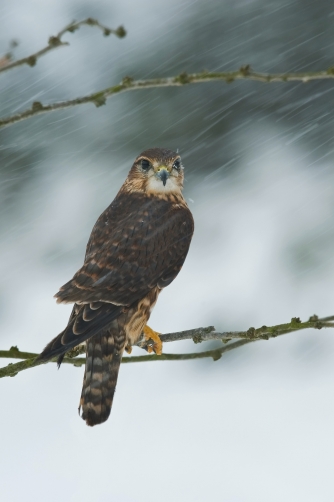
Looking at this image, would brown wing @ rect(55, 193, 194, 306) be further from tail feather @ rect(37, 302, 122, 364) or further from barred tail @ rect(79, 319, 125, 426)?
barred tail @ rect(79, 319, 125, 426)

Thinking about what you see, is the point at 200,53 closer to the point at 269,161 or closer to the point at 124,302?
the point at 269,161

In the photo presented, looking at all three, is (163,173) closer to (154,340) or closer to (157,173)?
(157,173)

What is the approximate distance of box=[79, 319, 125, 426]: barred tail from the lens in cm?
252

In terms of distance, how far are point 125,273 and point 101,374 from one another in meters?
0.41

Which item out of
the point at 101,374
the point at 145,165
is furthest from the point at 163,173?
the point at 101,374

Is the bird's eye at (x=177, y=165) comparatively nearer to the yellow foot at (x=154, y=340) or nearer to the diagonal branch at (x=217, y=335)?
the yellow foot at (x=154, y=340)

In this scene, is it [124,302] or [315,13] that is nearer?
[124,302]

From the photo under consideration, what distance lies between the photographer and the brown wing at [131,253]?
2730mm

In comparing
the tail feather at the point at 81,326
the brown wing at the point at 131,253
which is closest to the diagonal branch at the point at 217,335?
the tail feather at the point at 81,326

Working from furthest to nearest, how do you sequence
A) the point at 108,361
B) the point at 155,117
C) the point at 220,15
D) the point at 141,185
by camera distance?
1. the point at 220,15
2. the point at 155,117
3. the point at 141,185
4. the point at 108,361

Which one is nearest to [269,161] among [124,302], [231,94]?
[231,94]

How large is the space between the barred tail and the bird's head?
0.80 m

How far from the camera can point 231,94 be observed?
201 inches

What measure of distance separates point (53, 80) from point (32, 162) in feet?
1.91
